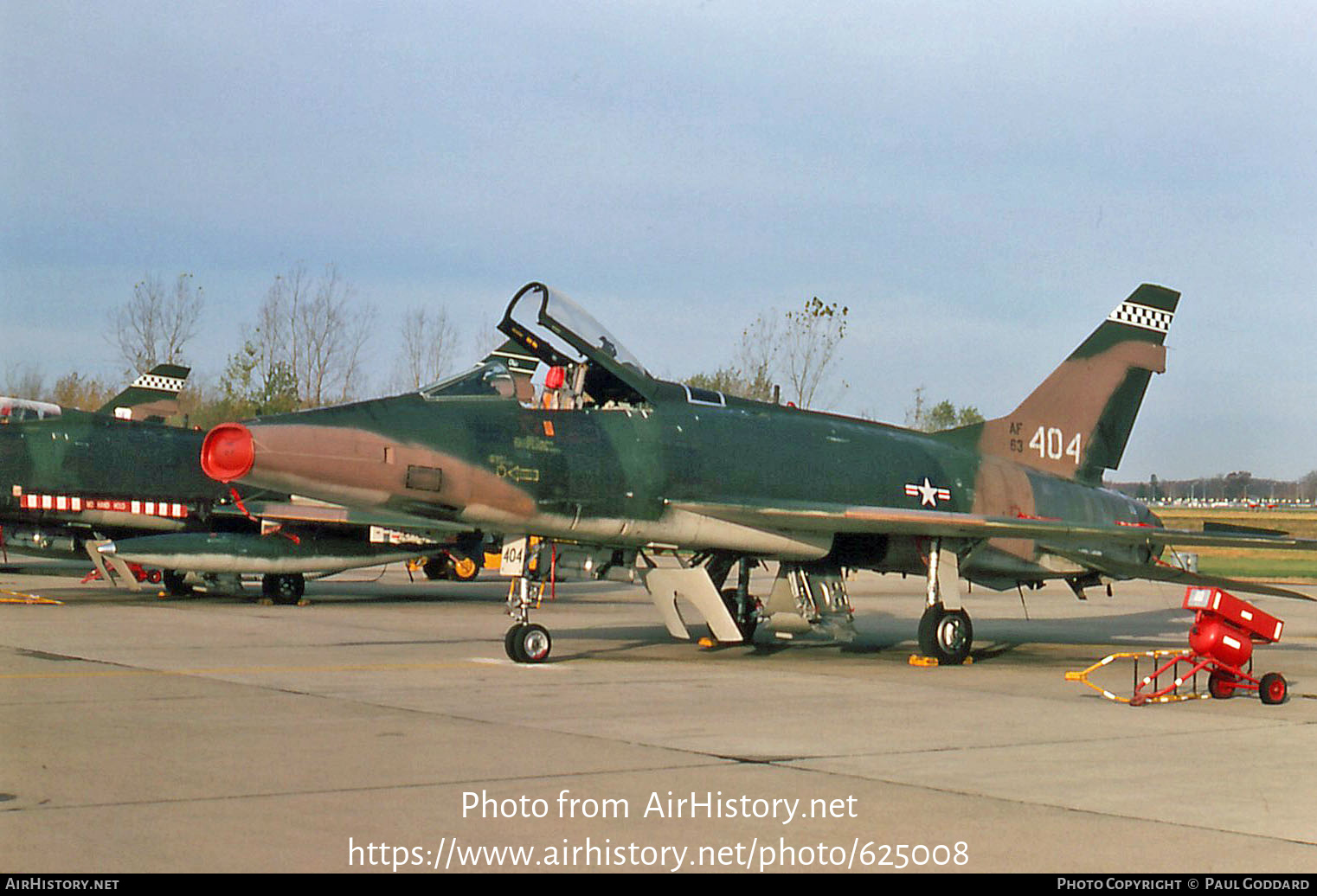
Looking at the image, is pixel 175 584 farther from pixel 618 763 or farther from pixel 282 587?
pixel 618 763

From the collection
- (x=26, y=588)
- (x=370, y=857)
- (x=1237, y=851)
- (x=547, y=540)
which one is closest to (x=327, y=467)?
(x=547, y=540)

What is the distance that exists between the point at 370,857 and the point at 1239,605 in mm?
8464

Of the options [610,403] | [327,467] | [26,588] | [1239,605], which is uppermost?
[610,403]

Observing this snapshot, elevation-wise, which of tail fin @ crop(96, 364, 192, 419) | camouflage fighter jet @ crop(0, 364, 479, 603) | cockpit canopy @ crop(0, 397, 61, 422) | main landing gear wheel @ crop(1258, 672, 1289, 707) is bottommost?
main landing gear wheel @ crop(1258, 672, 1289, 707)

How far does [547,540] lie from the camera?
1295 cm

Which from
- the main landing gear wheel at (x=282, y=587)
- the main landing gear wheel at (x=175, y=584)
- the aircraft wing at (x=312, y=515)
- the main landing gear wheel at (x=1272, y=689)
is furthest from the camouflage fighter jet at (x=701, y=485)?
the main landing gear wheel at (x=175, y=584)

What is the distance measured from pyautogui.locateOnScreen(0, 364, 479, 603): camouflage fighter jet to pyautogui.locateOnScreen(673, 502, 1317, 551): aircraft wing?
833cm

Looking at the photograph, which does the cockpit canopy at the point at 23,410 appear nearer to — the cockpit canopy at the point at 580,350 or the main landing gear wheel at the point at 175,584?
the main landing gear wheel at the point at 175,584

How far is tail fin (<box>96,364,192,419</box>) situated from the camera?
28922 millimetres

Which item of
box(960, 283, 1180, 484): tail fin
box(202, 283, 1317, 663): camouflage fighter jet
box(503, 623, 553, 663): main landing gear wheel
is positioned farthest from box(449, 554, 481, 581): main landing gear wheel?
box(503, 623, 553, 663): main landing gear wheel

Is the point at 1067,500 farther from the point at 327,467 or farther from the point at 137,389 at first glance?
the point at 137,389

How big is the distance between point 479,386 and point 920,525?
4.48m

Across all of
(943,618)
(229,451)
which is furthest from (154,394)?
(943,618)

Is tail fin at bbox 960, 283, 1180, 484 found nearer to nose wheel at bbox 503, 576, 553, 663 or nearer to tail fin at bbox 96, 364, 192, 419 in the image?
nose wheel at bbox 503, 576, 553, 663
